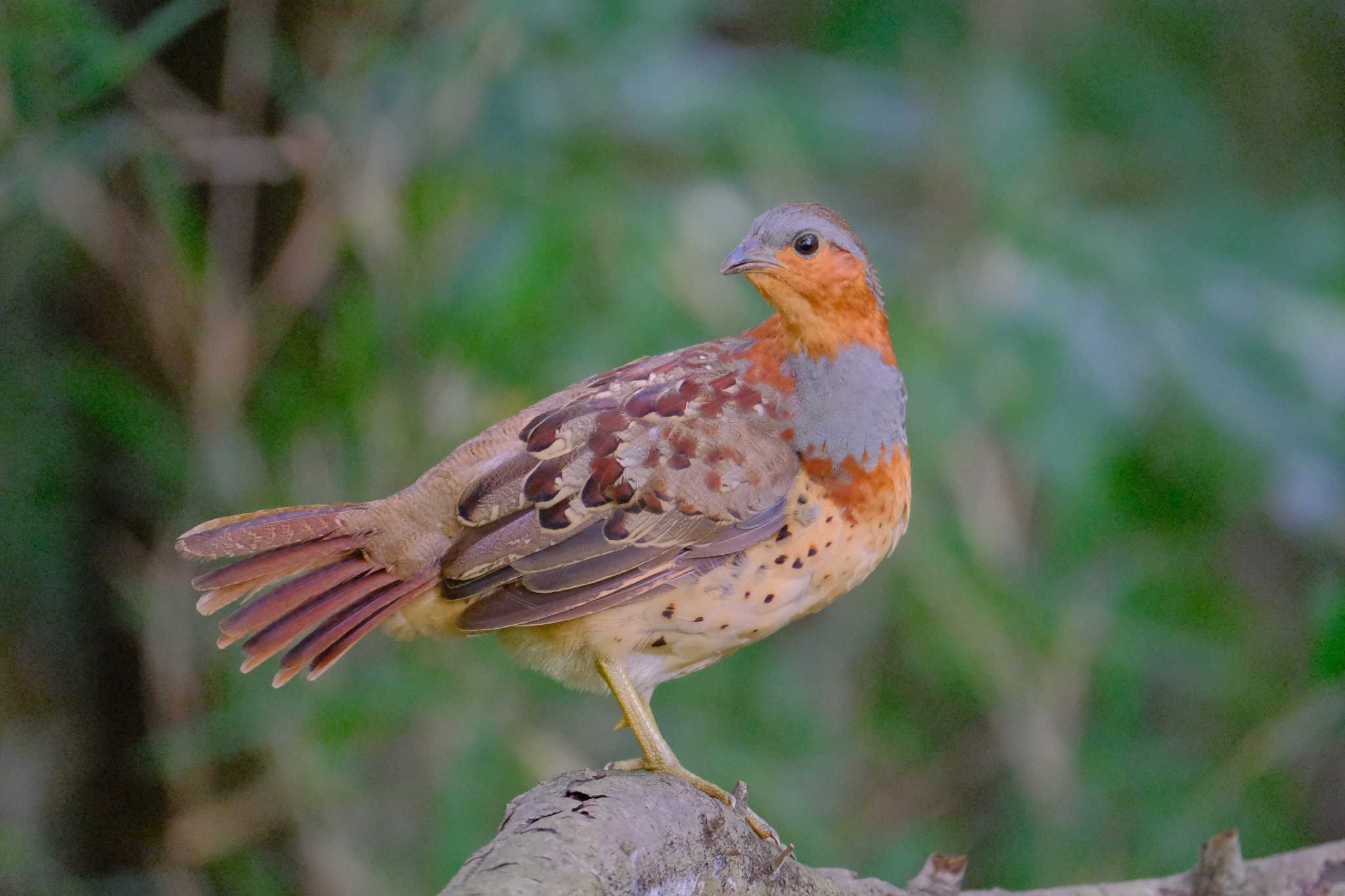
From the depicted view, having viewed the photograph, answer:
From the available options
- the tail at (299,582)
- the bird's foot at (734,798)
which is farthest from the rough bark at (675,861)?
the tail at (299,582)

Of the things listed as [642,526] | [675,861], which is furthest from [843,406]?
[675,861]

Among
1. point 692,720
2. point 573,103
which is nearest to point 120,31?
point 573,103

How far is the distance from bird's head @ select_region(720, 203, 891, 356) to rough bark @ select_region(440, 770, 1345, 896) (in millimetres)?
924

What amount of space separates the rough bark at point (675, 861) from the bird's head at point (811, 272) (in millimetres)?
924

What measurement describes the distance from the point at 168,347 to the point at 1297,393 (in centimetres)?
364

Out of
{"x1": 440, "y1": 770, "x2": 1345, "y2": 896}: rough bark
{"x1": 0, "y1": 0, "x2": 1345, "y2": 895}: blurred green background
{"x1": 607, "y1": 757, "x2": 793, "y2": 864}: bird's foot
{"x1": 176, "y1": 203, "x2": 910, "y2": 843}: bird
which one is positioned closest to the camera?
{"x1": 440, "y1": 770, "x2": 1345, "y2": 896}: rough bark

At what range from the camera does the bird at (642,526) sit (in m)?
2.71

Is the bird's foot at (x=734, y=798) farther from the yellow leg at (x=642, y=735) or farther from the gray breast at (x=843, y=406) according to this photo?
the gray breast at (x=843, y=406)

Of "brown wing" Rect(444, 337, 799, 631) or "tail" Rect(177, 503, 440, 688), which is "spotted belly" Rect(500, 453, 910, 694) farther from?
"tail" Rect(177, 503, 440, 688)

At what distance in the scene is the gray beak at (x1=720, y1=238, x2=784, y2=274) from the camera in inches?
108

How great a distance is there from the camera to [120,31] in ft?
14.6

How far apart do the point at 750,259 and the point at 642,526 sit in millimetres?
559

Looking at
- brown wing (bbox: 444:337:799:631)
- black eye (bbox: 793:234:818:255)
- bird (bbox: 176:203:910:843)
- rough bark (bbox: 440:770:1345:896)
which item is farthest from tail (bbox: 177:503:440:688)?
black eye (bbox: 793:234:818:255)

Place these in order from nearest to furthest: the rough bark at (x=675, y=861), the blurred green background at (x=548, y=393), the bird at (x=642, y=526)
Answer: the rough bark at (x=675, y=861), the bird at (x=642, y=526), the blurred green background at (x=548, y=393)
